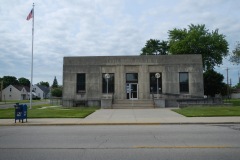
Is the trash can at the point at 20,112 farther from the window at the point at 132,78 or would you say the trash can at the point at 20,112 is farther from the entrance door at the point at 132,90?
the window at the point at 132,78

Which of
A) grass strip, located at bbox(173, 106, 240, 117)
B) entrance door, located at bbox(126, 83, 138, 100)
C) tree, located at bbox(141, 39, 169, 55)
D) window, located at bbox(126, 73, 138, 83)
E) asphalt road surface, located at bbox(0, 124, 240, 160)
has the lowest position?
asphalt road surface, located at bbox(0, 124, 240, 160)

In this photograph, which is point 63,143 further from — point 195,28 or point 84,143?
point 195,28

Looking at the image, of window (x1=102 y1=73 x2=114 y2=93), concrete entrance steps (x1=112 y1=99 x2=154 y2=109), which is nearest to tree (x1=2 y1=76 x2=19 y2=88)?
window (x1=102 y1=73 x2=114 y2=93)

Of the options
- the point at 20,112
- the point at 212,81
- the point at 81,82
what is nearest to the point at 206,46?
the point at 212,81

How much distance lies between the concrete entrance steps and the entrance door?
2.34m

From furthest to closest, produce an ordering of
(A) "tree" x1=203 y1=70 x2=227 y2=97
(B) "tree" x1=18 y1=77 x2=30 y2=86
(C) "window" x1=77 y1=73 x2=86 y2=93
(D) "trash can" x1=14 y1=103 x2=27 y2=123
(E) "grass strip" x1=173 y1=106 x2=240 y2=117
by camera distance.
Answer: (B) "tree" x1=18 y1=77 x2=30 y2=86 < (A) "tree" x1=203 y1=70 x2=227 y2=97 < (C) "window" x1=77 y1=73 x2=86 y2=93 < (E) "grass strip" x1=173 y1=106 x2=240 y2=117 < (D) "trash can" x1=14 y1=103 x2=27 y2=123

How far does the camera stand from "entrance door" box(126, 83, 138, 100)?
120ft

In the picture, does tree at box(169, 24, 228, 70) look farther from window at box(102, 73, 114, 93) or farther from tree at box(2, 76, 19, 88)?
tree at box(2, 76, 19, 88)

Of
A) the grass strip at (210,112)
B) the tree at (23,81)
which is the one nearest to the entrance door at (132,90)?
the grass strip at (210,112)

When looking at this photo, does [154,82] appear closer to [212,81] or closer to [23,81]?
[212,81]

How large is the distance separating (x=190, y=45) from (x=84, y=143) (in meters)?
45.6

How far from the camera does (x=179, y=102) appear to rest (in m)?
31.4

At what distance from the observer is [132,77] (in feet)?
121

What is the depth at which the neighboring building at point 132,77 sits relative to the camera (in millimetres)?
36125
